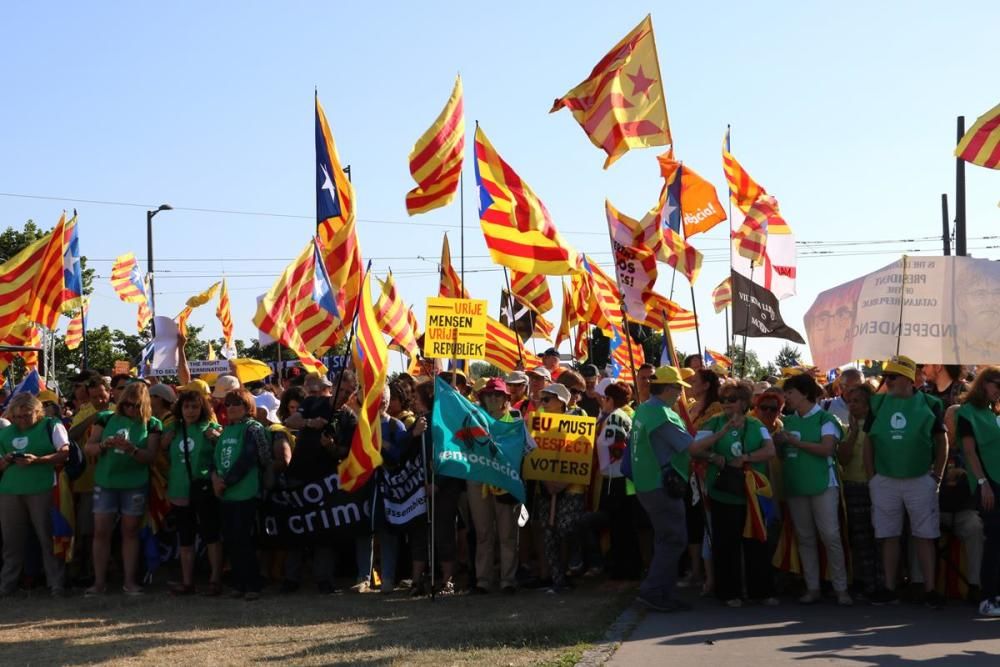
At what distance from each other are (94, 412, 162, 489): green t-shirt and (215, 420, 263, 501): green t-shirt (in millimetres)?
763

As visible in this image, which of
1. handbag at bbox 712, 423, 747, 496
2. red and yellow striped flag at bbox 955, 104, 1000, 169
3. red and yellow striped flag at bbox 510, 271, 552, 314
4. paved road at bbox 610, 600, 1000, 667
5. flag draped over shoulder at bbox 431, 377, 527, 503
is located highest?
red and yellow striped flag at bbox 955, 104, 1000, 169

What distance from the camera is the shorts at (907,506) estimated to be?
400 inches

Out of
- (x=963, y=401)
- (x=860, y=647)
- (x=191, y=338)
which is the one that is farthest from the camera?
(x=191, y=338)

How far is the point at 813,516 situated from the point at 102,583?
662 centimetres

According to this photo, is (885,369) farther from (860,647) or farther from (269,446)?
(269,446)

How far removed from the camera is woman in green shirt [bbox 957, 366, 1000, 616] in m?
9.67

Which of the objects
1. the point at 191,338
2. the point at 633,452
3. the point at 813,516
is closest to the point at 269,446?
the point at 633,452

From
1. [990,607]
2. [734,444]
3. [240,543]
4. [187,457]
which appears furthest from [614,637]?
[187,457]

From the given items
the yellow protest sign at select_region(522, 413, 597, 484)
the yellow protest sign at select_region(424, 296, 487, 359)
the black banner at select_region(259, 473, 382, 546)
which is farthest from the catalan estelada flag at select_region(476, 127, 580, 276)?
the black banner at select_region(259, 473, 382, 546)

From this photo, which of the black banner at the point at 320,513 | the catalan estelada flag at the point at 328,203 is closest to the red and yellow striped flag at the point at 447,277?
the catalan estelada flag at the point at 328,203

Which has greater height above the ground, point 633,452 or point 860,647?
point 633,452

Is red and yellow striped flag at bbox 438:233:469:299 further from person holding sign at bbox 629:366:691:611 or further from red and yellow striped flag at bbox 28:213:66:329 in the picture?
person holding sign at bbox 629:366:691:611

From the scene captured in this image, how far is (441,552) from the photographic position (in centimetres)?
1145

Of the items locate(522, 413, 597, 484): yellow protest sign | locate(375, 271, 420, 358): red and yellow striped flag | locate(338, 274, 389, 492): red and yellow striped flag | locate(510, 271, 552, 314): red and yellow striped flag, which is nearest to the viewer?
locate(338, 274, 389, 492): red and yellow striped flag
